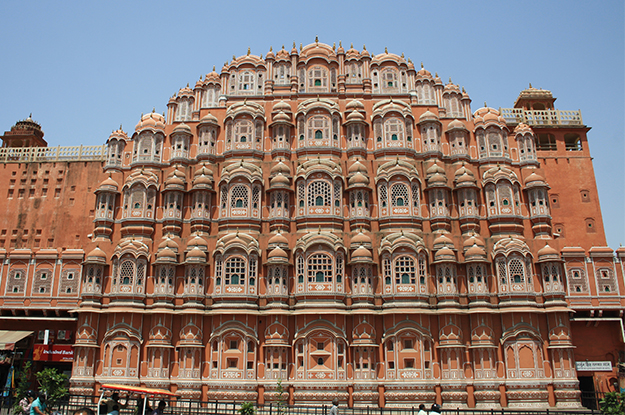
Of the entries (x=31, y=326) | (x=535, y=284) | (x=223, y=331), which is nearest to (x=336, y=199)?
(x=223, y=331)

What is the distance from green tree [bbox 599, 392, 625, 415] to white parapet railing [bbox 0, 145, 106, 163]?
38778 mm

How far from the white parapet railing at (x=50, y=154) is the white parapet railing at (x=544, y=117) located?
3357 cm

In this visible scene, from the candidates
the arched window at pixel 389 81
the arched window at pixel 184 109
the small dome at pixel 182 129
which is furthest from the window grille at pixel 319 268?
the arched window at pixel 184 109

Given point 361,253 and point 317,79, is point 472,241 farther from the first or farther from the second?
point 317,79

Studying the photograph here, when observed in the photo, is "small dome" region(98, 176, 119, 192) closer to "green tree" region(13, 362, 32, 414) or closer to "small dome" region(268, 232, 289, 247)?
"small dome" region(268, 232, 289, 247)

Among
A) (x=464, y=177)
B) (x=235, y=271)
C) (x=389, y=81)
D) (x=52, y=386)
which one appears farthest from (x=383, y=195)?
(x=52, y=386)

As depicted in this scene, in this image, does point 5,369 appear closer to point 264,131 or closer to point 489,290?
point 264,131

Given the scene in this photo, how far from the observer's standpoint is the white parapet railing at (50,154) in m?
45.0

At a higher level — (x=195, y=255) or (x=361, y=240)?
(x=361, y=240)

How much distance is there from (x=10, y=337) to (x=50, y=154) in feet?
56.9

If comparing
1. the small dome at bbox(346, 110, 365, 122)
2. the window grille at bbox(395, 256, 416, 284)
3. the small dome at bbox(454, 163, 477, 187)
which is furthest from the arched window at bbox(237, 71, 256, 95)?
the window grille at bbox(395, 256, 416, 284)

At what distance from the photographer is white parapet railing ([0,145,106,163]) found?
45022 mm

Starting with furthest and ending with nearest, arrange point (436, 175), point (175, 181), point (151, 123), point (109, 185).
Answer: point (151, 123), point (109, 185), point (175, 181), point (436, 175)

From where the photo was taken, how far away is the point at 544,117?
4359 centimetres
